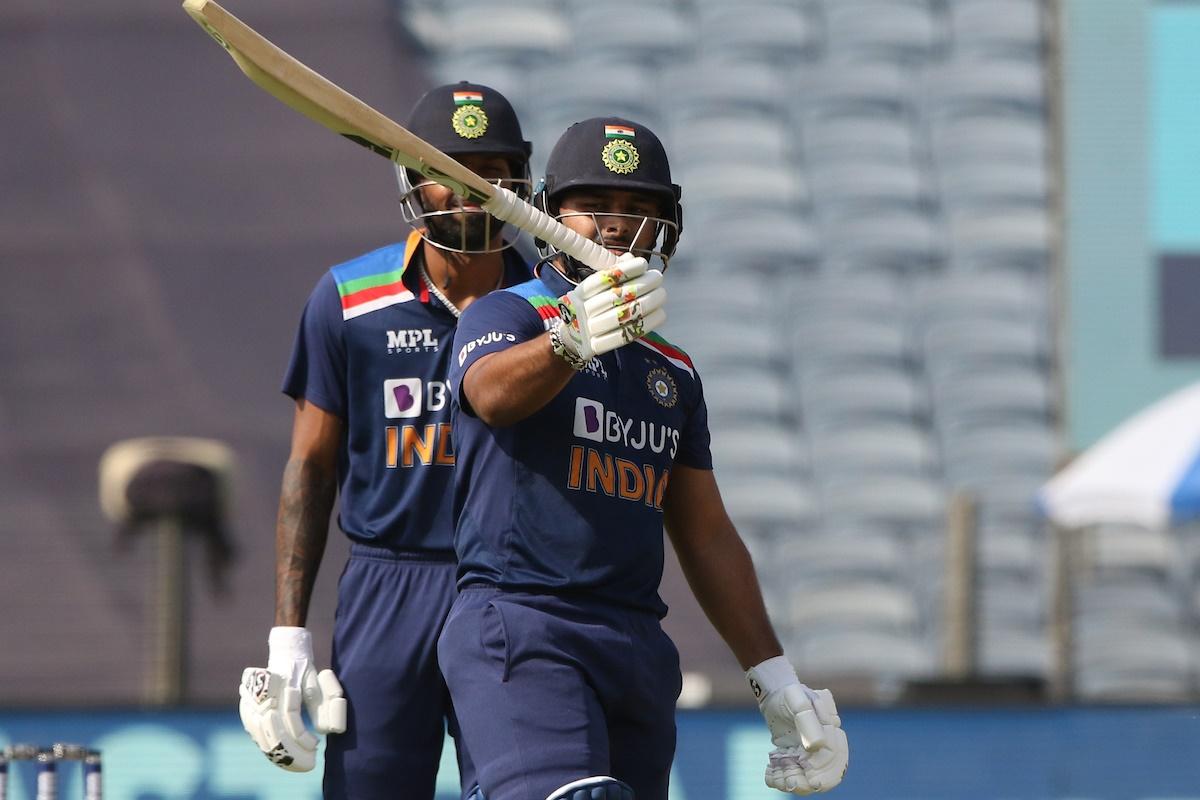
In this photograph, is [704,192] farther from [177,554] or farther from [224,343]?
A: [177,554]

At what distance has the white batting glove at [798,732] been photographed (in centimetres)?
289

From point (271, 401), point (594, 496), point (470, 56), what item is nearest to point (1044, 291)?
point (470, 56)

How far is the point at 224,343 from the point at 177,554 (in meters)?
1.95

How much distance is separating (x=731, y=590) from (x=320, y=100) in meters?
1.03

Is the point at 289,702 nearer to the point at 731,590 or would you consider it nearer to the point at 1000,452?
the point at 731,590

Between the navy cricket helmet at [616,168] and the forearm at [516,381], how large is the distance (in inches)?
11.5

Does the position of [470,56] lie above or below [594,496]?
above

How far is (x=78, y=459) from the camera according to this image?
7004 millimetres

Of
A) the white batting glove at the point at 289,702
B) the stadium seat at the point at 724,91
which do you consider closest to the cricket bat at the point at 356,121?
the white batting glove at the point at 289,702

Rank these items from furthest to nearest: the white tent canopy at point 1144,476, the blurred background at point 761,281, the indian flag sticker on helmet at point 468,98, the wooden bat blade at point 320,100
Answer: the blurred background at point 761,281, the white tent canopy at point 1144,476, the indian flag sticker on helmet at point 468,98, the wooden bat blade at point 320,100

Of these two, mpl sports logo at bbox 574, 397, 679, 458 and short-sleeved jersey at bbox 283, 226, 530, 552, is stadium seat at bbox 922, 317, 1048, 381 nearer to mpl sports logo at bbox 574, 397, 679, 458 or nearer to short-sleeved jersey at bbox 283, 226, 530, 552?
short-sleeved jersey at bbox 283, 226, 530, 552

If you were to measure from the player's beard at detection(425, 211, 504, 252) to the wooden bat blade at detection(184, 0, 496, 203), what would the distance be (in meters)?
0.48

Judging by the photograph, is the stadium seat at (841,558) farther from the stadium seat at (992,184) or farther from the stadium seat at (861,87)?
the stadium seat at (861,87)

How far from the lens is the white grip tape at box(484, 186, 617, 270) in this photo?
250 cm
